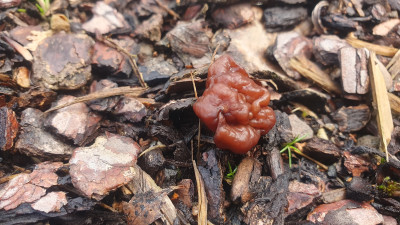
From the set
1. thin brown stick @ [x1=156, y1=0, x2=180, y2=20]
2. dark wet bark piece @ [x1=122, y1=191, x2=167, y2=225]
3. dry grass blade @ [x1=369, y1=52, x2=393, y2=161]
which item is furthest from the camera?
thin brown stick @ [x1=156, y1=0, x2=180, y2=20]

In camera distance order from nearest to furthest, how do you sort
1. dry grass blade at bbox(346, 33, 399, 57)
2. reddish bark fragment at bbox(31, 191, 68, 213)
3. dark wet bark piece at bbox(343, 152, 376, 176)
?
reddish bark fragment at bbox(31, 191, 68, 213), dark wet bark piece at bbox(343, 152, 376, 176), dry grass blade at bbox(346, 33, 399, 57)

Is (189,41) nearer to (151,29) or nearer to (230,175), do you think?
(151,29)

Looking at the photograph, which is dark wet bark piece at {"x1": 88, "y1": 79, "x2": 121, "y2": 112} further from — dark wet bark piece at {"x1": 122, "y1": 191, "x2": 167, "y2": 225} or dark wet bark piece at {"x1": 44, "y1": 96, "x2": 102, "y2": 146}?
dark wet bark piece at {"x1": 122, "y1": 191, "x2": 167, "y2": 225}

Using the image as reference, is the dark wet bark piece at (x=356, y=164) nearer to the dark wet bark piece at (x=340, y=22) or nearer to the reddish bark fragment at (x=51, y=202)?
the dark wet bark piece at (x=340, y=22)

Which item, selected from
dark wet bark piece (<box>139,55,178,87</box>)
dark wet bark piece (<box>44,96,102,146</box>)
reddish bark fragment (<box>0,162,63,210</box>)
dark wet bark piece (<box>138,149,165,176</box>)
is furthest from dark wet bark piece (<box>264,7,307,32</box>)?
reddish bark fragment (<box>0,162,63,210</box>)

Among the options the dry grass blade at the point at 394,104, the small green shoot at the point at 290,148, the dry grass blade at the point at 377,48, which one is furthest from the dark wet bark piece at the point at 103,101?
the dry grass blade at the point at 394,104

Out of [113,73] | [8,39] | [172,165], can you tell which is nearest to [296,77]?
[172,165]
